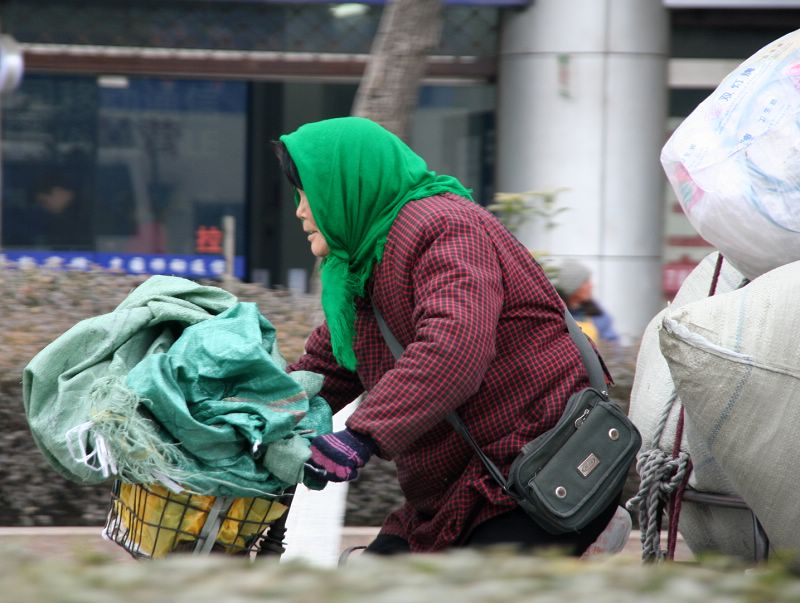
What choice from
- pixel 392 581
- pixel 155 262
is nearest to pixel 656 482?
pixel 392 581

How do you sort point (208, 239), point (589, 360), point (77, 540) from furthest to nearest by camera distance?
point (208, 239), point (77, 540), point (589, 360)

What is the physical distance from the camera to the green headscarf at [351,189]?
275 cm

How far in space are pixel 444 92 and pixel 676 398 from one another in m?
8.06

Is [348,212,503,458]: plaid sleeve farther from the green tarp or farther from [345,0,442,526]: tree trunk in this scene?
[345,0,442,526]: tree trunk

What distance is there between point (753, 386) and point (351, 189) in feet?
3.09

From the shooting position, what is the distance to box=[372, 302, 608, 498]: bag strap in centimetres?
279

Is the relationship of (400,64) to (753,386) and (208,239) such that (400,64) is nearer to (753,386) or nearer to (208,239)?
(753,386)

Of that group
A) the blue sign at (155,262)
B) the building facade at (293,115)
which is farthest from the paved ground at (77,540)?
the blue sign at (155,262)

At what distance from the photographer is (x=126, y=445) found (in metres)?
2.46

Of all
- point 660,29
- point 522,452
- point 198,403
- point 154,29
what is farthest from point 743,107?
point 154,29

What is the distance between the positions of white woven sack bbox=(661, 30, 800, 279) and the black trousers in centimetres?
66

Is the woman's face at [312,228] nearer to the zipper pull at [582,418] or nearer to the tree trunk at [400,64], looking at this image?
the zipper pull at [582,418]

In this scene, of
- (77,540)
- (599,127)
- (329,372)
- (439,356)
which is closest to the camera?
(439,356)

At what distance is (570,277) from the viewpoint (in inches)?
255
